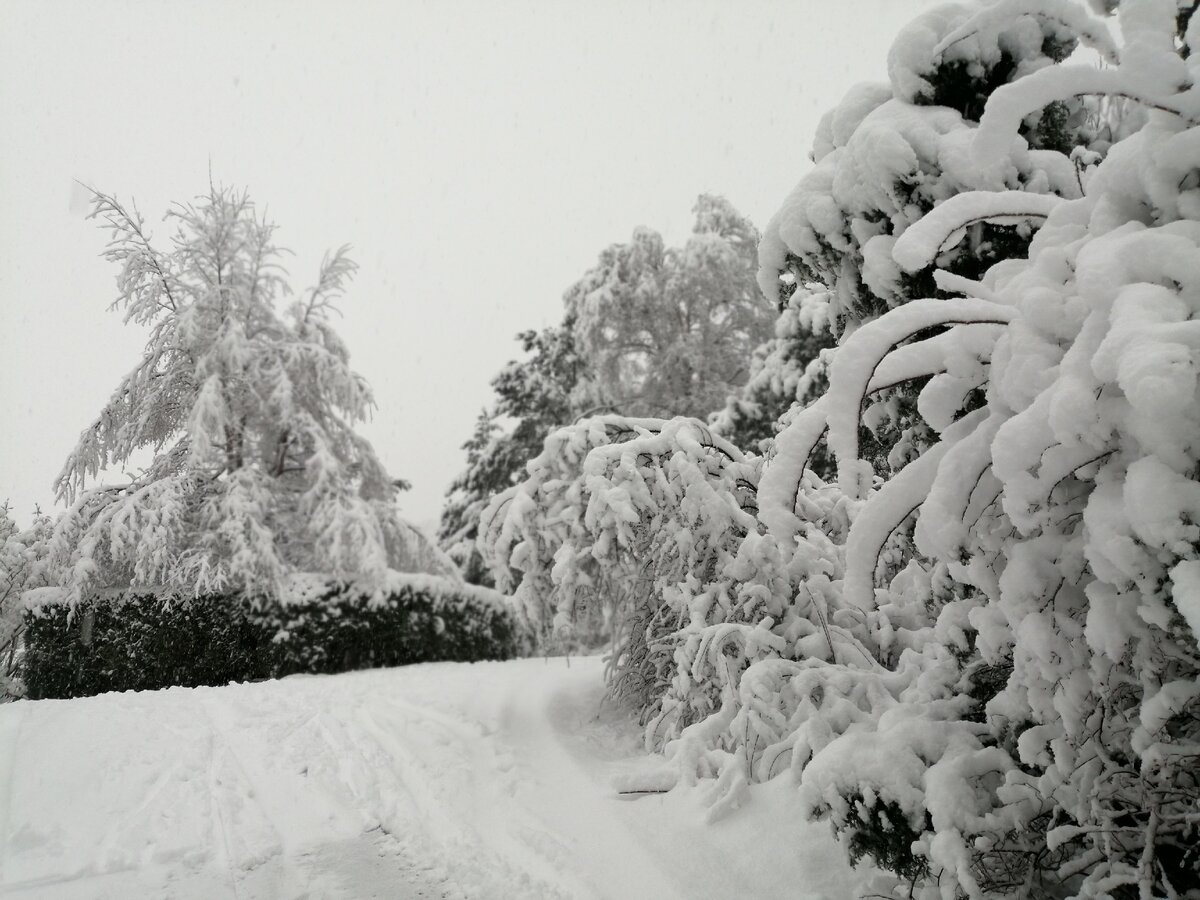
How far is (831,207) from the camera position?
2.51 m

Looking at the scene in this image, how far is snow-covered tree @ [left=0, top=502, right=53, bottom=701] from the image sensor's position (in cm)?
396

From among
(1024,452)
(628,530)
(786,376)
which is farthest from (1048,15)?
(786,376)

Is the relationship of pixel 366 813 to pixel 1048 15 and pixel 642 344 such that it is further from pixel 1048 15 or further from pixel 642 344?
pixel 642 344

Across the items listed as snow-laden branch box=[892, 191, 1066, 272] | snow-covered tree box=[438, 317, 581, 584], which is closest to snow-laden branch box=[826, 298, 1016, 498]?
snow-laden branch box=[892, 191, 1066, 272]

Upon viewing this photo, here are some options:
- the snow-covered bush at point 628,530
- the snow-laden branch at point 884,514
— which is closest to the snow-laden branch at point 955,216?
the snow-laden branch at point 884,514

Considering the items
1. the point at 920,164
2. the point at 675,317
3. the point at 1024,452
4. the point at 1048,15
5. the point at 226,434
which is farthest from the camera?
the point at 675,317

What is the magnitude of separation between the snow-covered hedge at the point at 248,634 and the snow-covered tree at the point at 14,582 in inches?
8.0

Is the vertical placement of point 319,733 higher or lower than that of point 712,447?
lower

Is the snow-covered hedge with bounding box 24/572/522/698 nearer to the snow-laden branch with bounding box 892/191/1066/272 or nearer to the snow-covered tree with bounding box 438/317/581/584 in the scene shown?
the snow-laden branch with bounding box 892/191/1066/272

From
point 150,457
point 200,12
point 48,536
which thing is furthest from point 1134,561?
point 200,12

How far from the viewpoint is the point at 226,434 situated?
930 centimetres

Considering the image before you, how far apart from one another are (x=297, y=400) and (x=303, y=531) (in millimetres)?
2122

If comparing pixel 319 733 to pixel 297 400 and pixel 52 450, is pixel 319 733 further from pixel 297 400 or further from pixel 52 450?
pixel 297 400

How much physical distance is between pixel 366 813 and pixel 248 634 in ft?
17.3
